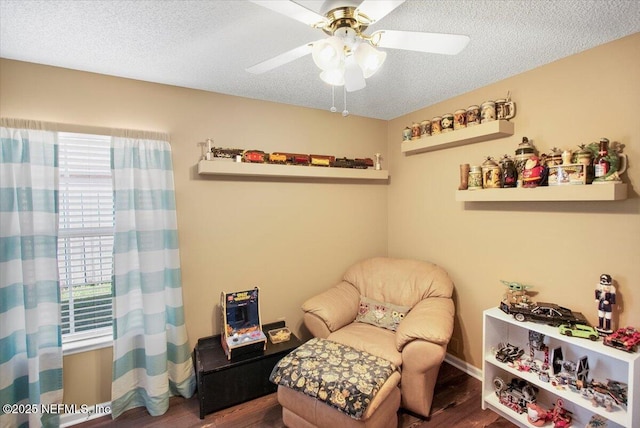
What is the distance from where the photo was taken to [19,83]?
1865mm

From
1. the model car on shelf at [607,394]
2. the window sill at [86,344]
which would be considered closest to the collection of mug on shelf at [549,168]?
the model car on shelf at [607,394]

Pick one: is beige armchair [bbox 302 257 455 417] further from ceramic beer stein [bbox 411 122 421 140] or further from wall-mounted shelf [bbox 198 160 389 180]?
ceramic beer stein [bbox 411 122 421 140]

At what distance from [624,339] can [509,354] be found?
0.65 m

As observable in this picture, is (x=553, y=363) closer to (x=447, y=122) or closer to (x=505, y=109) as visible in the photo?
(x=505, y=109)

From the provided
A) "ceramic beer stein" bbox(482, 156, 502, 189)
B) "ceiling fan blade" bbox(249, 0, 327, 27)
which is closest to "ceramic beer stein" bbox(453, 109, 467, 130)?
"ceramic beer stein" bbox(482, 156, 502, 189)

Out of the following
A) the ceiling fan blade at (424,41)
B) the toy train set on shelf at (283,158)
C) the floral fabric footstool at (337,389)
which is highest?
the ceiling fan blade at (424,41)

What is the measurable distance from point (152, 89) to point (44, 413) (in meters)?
2.25

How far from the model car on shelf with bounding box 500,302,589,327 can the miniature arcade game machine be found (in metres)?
1.77

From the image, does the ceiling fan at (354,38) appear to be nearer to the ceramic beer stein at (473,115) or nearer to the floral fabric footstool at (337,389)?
the ceramic beer stein at (473,115)

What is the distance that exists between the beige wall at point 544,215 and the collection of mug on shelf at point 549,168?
4.0 inches

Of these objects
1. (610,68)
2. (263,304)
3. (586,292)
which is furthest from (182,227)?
(610,68)

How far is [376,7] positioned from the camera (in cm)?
107

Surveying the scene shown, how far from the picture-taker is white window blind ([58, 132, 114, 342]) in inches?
79.7

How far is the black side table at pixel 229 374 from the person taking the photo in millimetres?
2062
